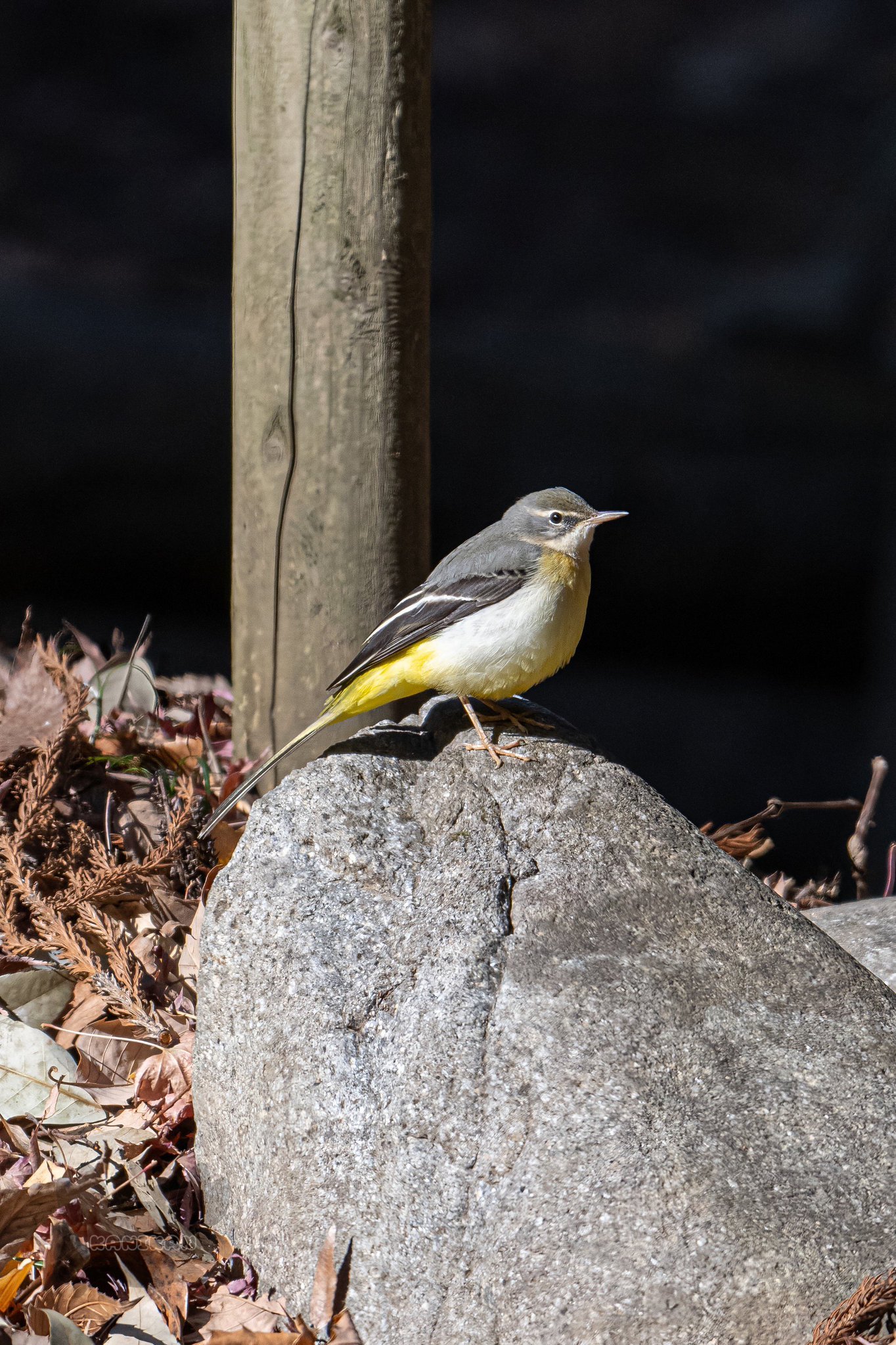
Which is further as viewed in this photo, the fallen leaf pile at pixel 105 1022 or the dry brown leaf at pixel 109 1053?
the dry brown leaf at pixel 109 1053

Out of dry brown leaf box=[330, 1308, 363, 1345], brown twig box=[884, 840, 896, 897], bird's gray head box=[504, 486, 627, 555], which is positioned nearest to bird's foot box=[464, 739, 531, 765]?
bird's gray head box=[504, 486, 627, 555]

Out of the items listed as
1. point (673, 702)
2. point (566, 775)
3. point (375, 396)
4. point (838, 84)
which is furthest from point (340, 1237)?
point (838, 84)

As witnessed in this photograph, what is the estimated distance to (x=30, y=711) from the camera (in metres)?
3.71

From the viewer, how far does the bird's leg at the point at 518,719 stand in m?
3.19

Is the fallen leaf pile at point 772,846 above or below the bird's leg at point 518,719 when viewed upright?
below

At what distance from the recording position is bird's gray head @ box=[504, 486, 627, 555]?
3.30 m

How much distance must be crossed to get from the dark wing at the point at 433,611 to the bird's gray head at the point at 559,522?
0.52 feet

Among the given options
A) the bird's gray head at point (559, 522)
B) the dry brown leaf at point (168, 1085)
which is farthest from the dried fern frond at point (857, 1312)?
the bird's gray head at point (559, 522)

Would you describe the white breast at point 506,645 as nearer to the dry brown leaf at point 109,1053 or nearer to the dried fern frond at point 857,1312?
the dry brown leaf at point 109,1053

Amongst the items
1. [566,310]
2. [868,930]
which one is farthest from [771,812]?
[566,310]

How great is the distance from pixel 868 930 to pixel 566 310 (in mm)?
4564

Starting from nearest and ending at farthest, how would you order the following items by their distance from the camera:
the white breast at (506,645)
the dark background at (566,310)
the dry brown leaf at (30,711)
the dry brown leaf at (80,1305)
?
the dry brown leaf at (80,1305), the white breast at (506,645), the dry brown leaf at (30,711), the dark background at (566,310)

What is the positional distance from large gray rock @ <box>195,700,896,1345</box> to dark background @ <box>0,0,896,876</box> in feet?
14.5

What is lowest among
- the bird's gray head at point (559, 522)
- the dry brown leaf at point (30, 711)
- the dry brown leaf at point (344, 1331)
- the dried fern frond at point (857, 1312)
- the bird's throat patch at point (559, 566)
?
the dry brown leaf at point (344, 1331)
